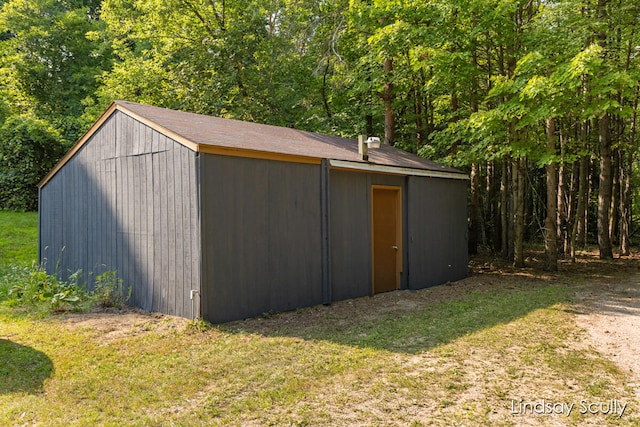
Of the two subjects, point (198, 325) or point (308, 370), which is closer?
point (308, 370)

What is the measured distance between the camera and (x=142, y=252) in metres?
6.51

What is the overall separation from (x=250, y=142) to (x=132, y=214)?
2.05m

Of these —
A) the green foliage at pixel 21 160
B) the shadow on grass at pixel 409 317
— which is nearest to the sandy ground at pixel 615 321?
the shadow on grass at pixel 409 317

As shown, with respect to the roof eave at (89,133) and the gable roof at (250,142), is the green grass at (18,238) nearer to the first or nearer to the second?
the roof eave at (89,133)

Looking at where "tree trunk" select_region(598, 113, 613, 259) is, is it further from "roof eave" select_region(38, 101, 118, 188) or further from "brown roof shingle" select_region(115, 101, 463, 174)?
"roof eave" select_region(38, 101, 118, 188)

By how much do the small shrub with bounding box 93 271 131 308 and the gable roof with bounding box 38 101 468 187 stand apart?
2.37m

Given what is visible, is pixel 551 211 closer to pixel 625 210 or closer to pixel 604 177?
pixel 604 177

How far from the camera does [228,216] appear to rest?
19.5ft

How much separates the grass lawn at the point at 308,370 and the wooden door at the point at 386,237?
1899mm

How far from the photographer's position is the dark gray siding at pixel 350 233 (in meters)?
7.39

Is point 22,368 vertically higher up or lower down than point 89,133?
lower down

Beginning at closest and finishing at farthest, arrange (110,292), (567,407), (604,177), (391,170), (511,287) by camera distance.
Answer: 1. (567,407)
2. (110,292)
3. (391,170)
4. (511,287)
5. (604,177)

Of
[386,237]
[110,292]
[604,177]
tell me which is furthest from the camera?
[604,177]

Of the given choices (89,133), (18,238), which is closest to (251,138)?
(89,133)
